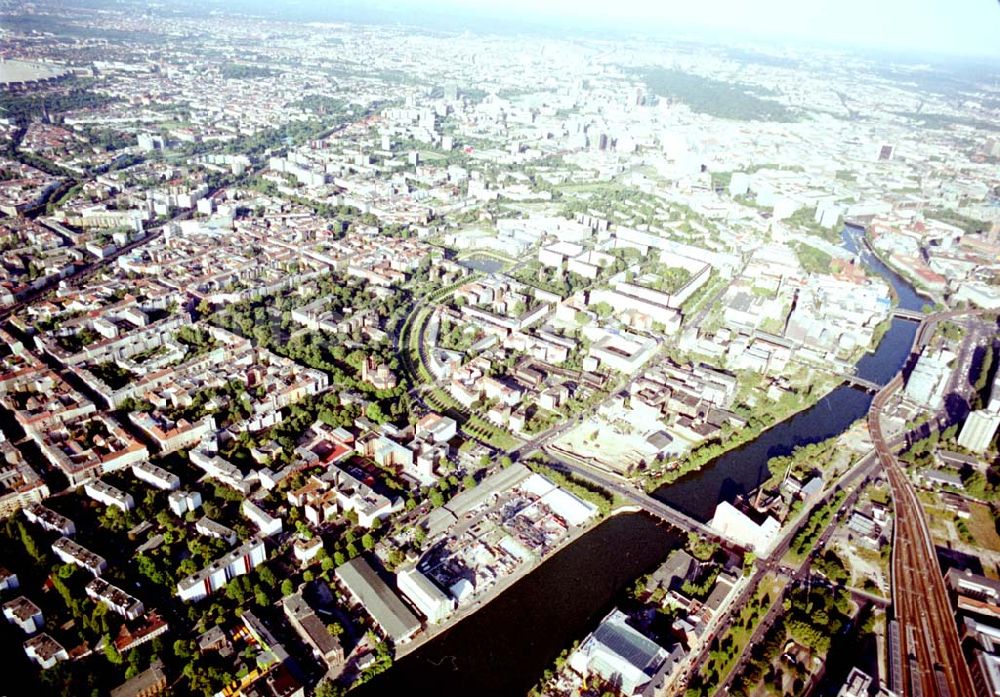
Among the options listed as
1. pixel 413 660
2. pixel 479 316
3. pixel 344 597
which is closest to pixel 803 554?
pixel 413 660

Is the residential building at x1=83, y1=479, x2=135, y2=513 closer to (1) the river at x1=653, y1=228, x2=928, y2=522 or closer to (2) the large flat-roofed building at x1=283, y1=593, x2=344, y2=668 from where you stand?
(2) the large flat-roofed building at x1=283, y1=593, x2=344, y2=668

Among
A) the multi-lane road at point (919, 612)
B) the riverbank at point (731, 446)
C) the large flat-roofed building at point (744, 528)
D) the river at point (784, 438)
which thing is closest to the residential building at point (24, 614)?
the riverbank at point (731, 446)

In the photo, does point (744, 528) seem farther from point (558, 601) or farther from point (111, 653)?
point (111, 653)

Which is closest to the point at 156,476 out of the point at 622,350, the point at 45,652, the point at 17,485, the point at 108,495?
the point at 108,495

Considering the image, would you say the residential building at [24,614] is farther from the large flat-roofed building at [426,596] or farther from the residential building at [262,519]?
the large flat-roofed building at [426,596]

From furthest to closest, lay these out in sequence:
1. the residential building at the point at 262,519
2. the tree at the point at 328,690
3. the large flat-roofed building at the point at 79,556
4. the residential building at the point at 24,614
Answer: the residential building at the point at 262,519, the large flat-roofed building at the point at 79,556, the residential building at the point at 24,614, the tree at the point at 328,690

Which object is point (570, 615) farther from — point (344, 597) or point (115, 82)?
point (115, 82)
